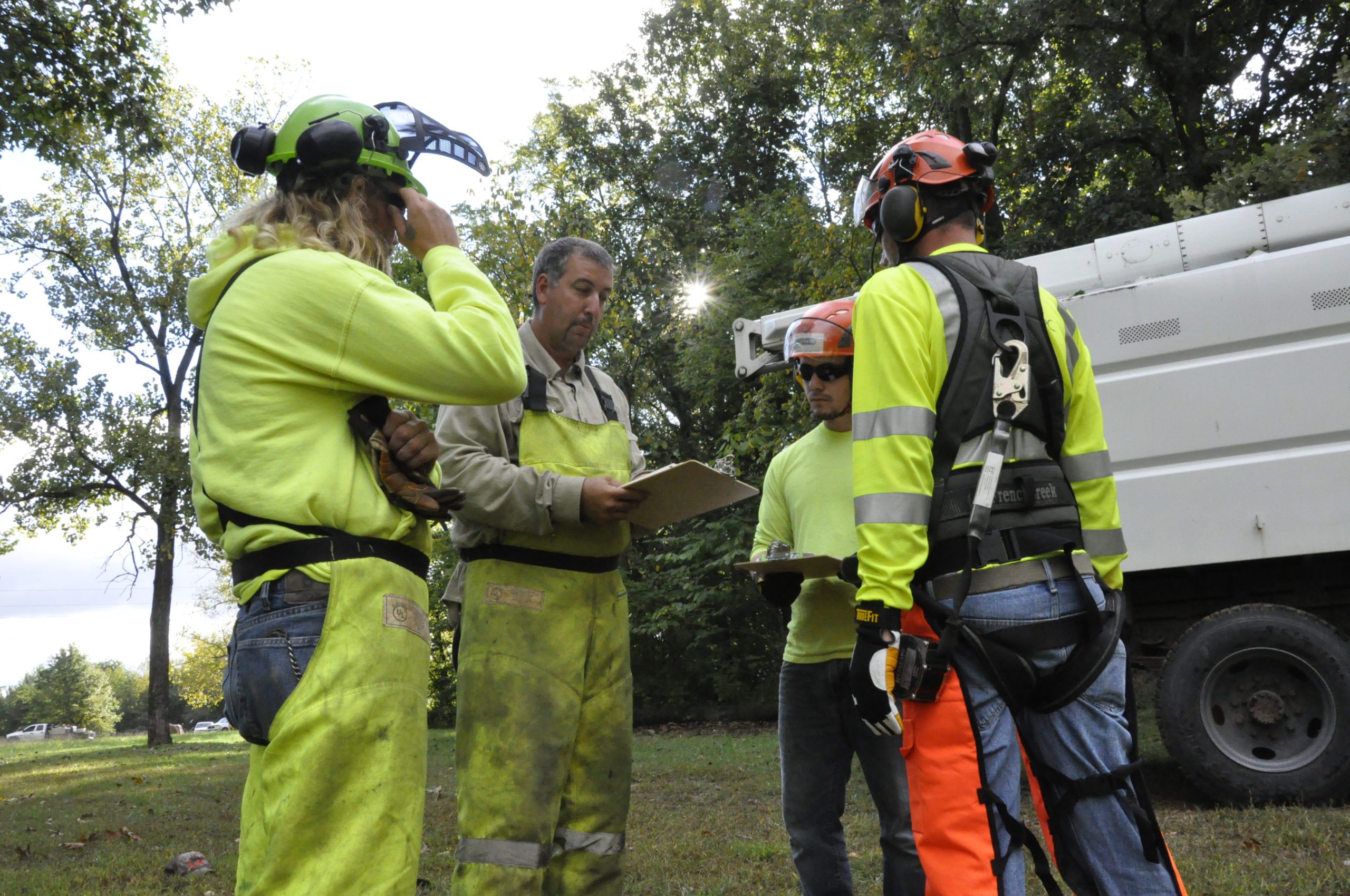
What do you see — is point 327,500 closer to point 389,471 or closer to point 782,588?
point 389,471

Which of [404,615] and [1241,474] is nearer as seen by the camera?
[404,615]

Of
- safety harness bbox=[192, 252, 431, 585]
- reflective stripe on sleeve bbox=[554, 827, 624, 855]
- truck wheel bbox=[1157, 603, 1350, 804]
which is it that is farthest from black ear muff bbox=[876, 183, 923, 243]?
truck wheel bbox=[1157, 603, 1350, 804]

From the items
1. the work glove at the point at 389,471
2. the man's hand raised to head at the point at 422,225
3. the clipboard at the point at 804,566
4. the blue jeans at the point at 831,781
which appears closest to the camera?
the work glove at the point at 389,471

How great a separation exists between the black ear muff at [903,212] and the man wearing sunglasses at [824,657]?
0.98 m

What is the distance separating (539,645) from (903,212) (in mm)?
1646

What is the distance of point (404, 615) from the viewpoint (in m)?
1.97

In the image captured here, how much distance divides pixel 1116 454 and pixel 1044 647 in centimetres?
382

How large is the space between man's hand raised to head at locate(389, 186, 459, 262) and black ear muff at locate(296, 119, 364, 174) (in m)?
0.15

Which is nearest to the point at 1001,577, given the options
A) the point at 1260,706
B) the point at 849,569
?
the point at 849,569

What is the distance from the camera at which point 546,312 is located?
11.6ft

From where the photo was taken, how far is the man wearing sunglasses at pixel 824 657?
3.45 meters

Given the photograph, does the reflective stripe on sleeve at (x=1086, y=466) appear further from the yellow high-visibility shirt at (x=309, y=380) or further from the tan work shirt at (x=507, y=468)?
the yellow high-visibility shirt at (x=309, y=380)

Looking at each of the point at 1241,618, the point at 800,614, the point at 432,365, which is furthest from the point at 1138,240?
the point at 432,365

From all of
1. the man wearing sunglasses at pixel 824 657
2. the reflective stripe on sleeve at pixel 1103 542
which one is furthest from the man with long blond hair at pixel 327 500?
the man wearing sunglasses at pixel 824 657
